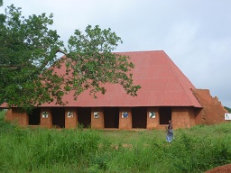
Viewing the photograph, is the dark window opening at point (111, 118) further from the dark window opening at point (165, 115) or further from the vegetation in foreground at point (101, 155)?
the vegetation in foreground at point (101, 155)

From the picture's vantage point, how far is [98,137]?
885cm

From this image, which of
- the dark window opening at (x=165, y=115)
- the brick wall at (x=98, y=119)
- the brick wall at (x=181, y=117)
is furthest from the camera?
the dark window opening at (x=165, y=115)

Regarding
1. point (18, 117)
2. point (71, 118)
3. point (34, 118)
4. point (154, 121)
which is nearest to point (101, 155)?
point (154, 121)

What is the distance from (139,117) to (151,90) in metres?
2.89

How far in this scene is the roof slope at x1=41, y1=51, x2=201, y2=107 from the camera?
21583mm

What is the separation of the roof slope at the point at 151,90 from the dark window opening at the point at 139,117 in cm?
212

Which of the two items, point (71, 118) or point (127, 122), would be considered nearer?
point (127, 122)

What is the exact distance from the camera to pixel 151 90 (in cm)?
2247

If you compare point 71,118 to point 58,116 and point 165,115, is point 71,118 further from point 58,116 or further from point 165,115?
point 165,115

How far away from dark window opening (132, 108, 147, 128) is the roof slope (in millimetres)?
2115

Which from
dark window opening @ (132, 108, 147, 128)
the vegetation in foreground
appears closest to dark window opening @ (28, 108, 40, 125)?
dark window opening @ (132, 108, 147, 128)

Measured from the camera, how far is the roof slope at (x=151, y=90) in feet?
70.8

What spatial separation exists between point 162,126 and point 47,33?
9.60 meters

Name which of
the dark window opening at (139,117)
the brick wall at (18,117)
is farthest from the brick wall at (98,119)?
the brick wall at (18,117)
